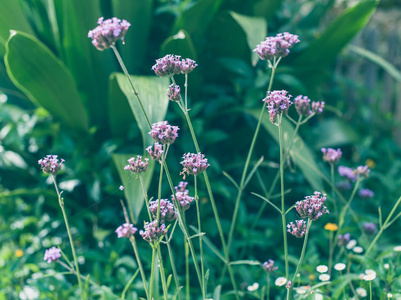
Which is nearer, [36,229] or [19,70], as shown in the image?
[19,70]

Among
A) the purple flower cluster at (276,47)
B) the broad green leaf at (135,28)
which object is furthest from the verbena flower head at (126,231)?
the broad green leaf at (135,28)

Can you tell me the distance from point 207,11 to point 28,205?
3.49 feet

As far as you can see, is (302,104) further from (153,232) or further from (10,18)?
(10,18)

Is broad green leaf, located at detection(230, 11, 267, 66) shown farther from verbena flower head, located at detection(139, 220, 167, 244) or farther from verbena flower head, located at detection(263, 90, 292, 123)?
verbena flower head, located at detection(139, 220, 167, 244)

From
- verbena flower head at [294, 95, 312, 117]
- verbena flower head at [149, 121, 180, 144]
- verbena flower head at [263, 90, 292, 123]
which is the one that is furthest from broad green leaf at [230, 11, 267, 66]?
verbena flower head at [149, 121, 180, 144]

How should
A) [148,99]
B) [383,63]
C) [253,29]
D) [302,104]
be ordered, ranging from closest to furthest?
[302,104] → [148,99] → [253,29] → [383,63]

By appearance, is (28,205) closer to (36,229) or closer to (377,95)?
(36,229)

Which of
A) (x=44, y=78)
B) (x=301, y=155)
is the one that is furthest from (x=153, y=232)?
(x=44, y=78)

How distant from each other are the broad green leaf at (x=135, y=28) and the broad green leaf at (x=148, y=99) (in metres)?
0.30

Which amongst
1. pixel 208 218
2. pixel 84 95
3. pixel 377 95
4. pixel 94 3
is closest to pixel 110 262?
pixel 208 218

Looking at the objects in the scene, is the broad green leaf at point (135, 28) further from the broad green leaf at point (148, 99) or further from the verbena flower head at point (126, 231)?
the verbena flower head at point (126, 231)

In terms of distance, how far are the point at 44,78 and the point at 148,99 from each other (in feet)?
1.76

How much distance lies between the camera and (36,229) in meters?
1.78

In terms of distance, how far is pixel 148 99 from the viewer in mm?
1255
